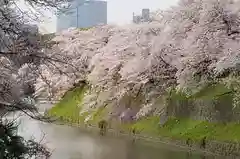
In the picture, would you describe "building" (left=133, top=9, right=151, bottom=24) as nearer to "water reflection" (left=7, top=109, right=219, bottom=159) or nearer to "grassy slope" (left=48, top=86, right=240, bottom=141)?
"grassy slope" (left=48, top=86, right=240, bottom=141)

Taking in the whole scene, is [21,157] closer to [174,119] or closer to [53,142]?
[53,142]

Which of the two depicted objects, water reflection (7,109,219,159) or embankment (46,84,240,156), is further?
embankment (46,84,240,156)

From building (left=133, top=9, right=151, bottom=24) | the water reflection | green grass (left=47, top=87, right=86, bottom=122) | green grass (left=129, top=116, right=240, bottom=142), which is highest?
building (left=133, top=9, right=151, bottom=24)

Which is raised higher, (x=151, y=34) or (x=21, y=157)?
(x=151, y=34)

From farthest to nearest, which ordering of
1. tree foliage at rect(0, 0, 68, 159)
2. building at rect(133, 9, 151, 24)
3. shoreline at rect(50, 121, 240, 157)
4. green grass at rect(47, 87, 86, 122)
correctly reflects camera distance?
green grass at rect(47, 87, 86, 122), building at rect(133, 9, 151, 24), shoreline at rect(50, 121, 240, 157), tree foliage at rect(0, 0, 68, 159)

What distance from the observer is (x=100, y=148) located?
17.8 metres

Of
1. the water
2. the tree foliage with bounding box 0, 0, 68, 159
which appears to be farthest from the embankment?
the tree foliage with bounding box 0, 0, 68, 159

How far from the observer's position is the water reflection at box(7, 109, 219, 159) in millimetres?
15689

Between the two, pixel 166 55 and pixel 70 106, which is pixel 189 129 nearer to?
pixel 166 55

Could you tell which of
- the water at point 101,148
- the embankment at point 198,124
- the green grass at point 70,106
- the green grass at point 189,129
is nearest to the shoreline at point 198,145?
the embankment at point 198,124

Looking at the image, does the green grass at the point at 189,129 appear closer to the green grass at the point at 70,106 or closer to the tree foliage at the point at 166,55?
the tree foliage at the point at 166,55

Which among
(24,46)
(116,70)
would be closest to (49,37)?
(24,46)

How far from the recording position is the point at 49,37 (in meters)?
5.70

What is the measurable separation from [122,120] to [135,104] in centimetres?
101
